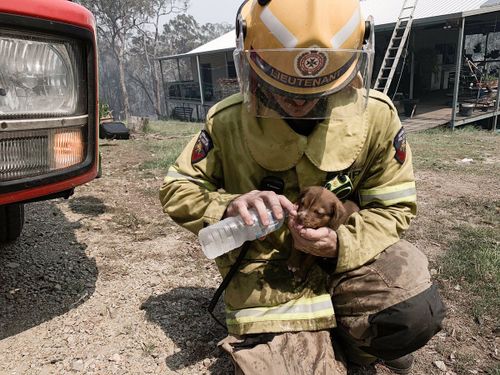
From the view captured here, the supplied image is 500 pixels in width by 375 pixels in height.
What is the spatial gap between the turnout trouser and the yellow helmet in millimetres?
691

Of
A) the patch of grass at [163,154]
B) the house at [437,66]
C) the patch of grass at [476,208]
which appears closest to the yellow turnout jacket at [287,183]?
the patch of grass at [476,208]

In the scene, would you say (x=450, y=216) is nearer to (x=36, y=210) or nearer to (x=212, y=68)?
(x=36, y=210)

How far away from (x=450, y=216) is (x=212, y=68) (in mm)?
20910

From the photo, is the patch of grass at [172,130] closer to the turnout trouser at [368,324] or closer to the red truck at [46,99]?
the red truck at [46,99]

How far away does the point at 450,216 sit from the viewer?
12.0 ft

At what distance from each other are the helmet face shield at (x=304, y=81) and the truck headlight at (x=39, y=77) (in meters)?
A: 0.66

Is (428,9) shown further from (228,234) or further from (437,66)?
(228,234)

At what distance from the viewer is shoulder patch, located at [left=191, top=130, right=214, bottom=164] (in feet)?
5.84

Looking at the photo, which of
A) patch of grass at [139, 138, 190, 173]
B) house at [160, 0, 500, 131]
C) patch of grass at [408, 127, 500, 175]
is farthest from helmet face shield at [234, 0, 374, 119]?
house at [160, 0, 500, 131]

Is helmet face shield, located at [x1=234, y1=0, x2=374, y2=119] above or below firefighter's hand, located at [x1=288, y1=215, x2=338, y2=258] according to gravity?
above

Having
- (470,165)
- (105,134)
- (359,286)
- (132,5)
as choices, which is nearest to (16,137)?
(359,286)

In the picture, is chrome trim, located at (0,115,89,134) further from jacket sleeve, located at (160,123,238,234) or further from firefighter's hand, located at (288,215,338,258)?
firefighter's hand, located at (288,215,338,258)

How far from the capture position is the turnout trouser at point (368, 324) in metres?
1.51

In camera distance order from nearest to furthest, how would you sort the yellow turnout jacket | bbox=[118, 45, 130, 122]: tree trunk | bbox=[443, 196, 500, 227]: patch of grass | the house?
the yellow turnout jacket, bbox=[443, 196, 500, 227]: patch of grass, the house, bbox=[118, 45, 130, 122]: tree trunk
